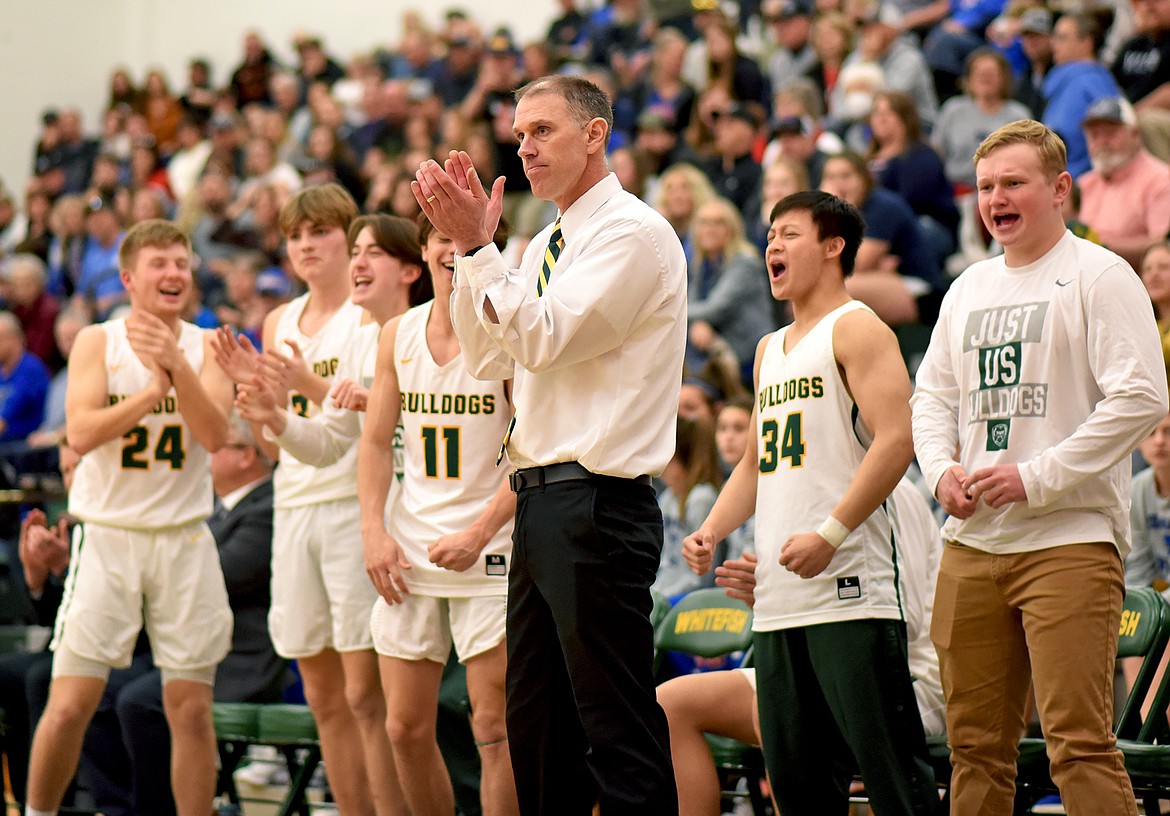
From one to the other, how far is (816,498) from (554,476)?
96 cm

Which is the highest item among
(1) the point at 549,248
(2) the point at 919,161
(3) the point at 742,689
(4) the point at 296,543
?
(2) the point at 919,161

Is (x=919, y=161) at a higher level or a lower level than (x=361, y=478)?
higher

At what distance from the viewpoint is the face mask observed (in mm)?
10195

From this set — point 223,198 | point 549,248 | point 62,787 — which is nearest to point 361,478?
point 549,248

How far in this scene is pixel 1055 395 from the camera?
381 centimetres

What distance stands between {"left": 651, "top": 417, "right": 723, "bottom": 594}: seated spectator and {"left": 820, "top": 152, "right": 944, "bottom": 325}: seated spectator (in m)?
1.58

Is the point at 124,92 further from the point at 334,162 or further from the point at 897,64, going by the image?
the point at 897,64

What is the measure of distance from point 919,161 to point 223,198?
669 centimetres

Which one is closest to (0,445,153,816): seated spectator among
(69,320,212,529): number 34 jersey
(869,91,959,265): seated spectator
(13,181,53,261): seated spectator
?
(69,320,212,529): number 34 jersey

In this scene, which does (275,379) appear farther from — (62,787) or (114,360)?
(62,787)

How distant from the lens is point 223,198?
13.0 metres

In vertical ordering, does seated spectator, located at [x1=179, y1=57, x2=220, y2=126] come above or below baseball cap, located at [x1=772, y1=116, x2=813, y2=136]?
above

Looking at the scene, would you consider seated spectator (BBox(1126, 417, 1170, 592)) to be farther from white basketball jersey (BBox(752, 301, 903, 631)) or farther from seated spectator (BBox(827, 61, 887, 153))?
seated spectator (BBox(827, 61, 887, 153))

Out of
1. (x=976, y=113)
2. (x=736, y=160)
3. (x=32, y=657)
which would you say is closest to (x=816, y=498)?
(x=32, y=657)
